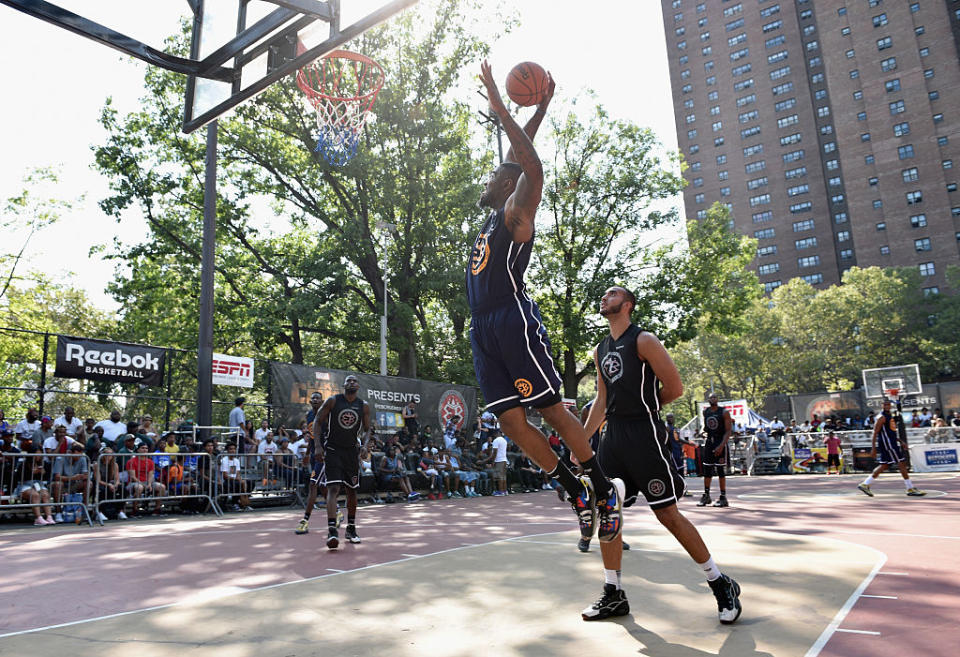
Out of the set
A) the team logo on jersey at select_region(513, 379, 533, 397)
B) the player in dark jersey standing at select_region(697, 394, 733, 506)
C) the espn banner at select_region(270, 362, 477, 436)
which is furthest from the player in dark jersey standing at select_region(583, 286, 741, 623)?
the espn banner at select_region(270, 362, 477, 436)

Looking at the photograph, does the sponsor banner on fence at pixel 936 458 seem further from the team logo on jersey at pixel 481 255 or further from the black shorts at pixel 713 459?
the team logo on jersey at pixel 481 255

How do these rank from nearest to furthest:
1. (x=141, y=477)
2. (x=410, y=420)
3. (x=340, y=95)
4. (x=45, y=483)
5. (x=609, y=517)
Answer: (x=609, y=517), (x=45, y=483), (x=141, y=477), (x=340, y=95), (x=410, y=420)

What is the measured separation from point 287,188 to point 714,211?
19.5 metres

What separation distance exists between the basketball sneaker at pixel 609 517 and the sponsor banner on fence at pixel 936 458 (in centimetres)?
2230

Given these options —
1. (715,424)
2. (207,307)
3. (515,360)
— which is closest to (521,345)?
(515,360)

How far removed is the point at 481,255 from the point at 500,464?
47.4 feet

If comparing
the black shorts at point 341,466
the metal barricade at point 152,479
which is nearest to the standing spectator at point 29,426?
the metal barricade at point 152,479

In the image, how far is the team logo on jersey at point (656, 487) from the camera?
12.3 feet

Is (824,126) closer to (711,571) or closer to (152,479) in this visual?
(152,479)

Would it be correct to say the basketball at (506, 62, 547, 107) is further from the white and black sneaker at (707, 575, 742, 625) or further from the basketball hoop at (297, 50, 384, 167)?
the basketball hoop at (297, 50, 384, 167)

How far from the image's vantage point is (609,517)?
12.0 ft

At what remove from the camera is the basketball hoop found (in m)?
12.1

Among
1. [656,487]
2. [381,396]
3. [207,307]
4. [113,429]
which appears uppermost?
[207,307]

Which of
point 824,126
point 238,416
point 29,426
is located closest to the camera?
point 29,426
